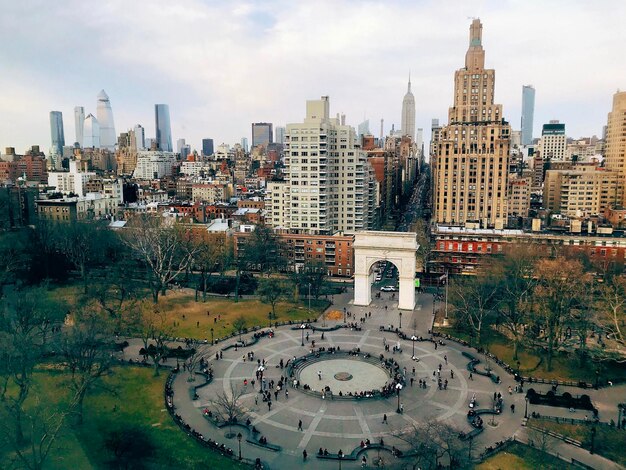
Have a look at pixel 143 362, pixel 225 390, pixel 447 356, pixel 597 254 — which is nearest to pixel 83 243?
pixel 143 362

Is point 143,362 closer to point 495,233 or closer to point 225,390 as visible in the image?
point 225,390

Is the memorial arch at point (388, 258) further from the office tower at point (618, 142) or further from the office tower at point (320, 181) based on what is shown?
the office tower at point (618, 142)

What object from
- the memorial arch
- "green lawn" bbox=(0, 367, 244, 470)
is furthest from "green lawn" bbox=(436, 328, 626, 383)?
"green lawn" bbox=(0, 367, 244, 470)

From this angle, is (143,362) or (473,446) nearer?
(473,446)

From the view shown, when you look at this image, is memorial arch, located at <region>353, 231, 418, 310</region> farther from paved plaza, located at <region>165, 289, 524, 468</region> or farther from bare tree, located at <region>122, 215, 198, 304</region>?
bare tree, located at <region>122, 215, 198, 304</region>

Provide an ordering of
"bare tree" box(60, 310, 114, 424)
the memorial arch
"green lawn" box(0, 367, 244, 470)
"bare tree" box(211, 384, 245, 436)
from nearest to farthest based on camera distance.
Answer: "green lawn" box(0, 367, 244, 470) < "bare tree" box(211, 384, 245, 436) < "bare tree" box(60, 310, 114, 424) < the memorial arch

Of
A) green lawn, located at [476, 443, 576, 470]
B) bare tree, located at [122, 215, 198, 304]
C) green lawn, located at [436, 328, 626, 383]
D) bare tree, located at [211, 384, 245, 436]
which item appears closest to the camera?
green lawn, located at [476, 443, 576, 470]

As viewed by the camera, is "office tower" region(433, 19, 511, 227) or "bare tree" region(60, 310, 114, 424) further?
"office tower" region(433, 19, 511, 227)
